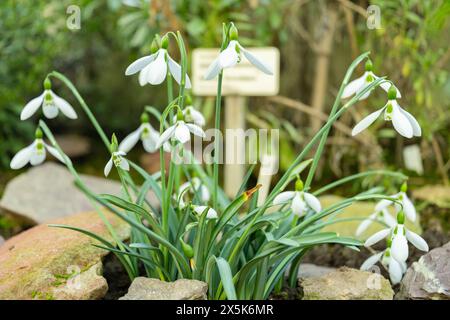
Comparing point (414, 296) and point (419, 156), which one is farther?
point (419, 156)

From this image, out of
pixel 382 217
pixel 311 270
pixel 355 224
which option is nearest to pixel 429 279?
pixel 382 217

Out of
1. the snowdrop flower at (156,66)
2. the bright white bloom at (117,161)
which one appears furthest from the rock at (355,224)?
the snowdrop flower at (156,66)

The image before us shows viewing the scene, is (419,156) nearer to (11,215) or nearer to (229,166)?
(229,166)

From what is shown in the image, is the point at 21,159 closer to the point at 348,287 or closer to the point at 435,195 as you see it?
the point at 348,287

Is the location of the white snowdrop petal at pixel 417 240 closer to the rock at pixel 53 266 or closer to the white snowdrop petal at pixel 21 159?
the rock at pixel 53 266

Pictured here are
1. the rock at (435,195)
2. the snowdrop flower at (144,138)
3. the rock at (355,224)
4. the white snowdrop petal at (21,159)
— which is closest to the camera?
the white snowdrop petal at (21,159)

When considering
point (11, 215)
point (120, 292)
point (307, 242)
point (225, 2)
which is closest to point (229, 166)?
point (225, 2)
